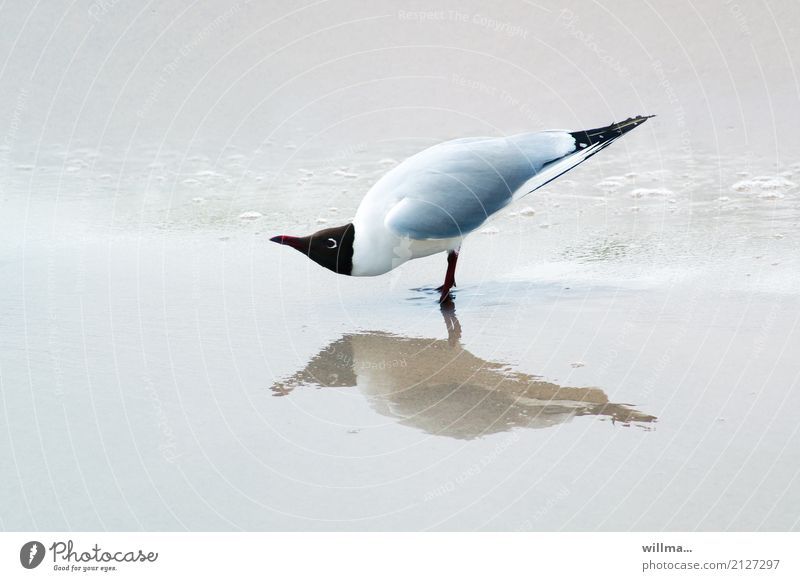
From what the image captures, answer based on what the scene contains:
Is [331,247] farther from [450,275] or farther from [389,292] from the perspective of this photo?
[450,275]

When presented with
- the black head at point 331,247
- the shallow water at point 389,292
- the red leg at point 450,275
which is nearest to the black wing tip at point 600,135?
the shallow water at point 389,292

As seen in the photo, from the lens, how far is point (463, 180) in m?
5.08

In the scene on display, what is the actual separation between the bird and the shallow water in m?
0.27

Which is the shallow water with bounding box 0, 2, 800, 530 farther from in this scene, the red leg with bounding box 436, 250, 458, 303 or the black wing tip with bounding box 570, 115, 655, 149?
the black wing tip with bounding box 570, 115, 655, 149

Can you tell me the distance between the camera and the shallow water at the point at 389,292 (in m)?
3.25

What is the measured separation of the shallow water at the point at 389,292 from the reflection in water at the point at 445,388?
14mm

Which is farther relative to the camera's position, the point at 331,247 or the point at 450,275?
the point at 450,275

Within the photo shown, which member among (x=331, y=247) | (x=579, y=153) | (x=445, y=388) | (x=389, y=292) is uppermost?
(x=579, y=153)

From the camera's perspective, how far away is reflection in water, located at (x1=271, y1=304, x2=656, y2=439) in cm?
365

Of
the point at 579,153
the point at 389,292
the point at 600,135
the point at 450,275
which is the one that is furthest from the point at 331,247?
the point at 600,135

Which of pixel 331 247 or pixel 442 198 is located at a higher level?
pixel 442 198

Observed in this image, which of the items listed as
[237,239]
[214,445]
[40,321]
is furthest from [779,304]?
[40,321]

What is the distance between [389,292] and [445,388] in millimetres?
1375
